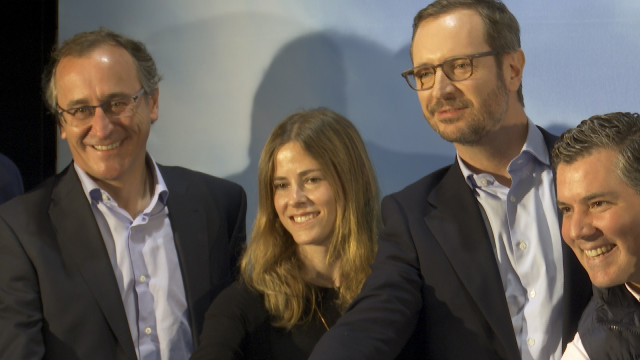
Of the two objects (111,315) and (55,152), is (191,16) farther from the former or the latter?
(111,315)

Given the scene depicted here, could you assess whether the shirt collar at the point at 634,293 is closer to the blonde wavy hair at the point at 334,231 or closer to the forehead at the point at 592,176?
the forehead at the point at 592,176

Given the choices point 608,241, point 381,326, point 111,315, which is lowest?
point 111,315

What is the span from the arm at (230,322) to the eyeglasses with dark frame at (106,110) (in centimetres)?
69

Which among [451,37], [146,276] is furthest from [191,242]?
[451,37]

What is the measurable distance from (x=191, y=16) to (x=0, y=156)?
93 cm

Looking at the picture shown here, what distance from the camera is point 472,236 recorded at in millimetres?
2383

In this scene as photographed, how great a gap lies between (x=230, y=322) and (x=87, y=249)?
51 centimetres

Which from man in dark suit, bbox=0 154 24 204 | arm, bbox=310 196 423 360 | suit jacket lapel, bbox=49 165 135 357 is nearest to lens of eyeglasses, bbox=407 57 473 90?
arm, bbox=310 196 423 360

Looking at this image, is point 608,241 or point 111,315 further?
point 111,315

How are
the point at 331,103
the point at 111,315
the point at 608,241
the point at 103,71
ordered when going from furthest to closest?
the point at 331,103, the point at 103,71, the point at 111,315, the point at 608,241

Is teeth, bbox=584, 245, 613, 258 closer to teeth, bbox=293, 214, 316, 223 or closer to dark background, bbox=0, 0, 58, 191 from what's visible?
teeth, bbox=293, 214, 316, 223

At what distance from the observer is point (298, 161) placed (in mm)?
2775

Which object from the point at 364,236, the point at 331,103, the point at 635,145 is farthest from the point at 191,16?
the point at 635,145

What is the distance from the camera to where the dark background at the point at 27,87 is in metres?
3.65
